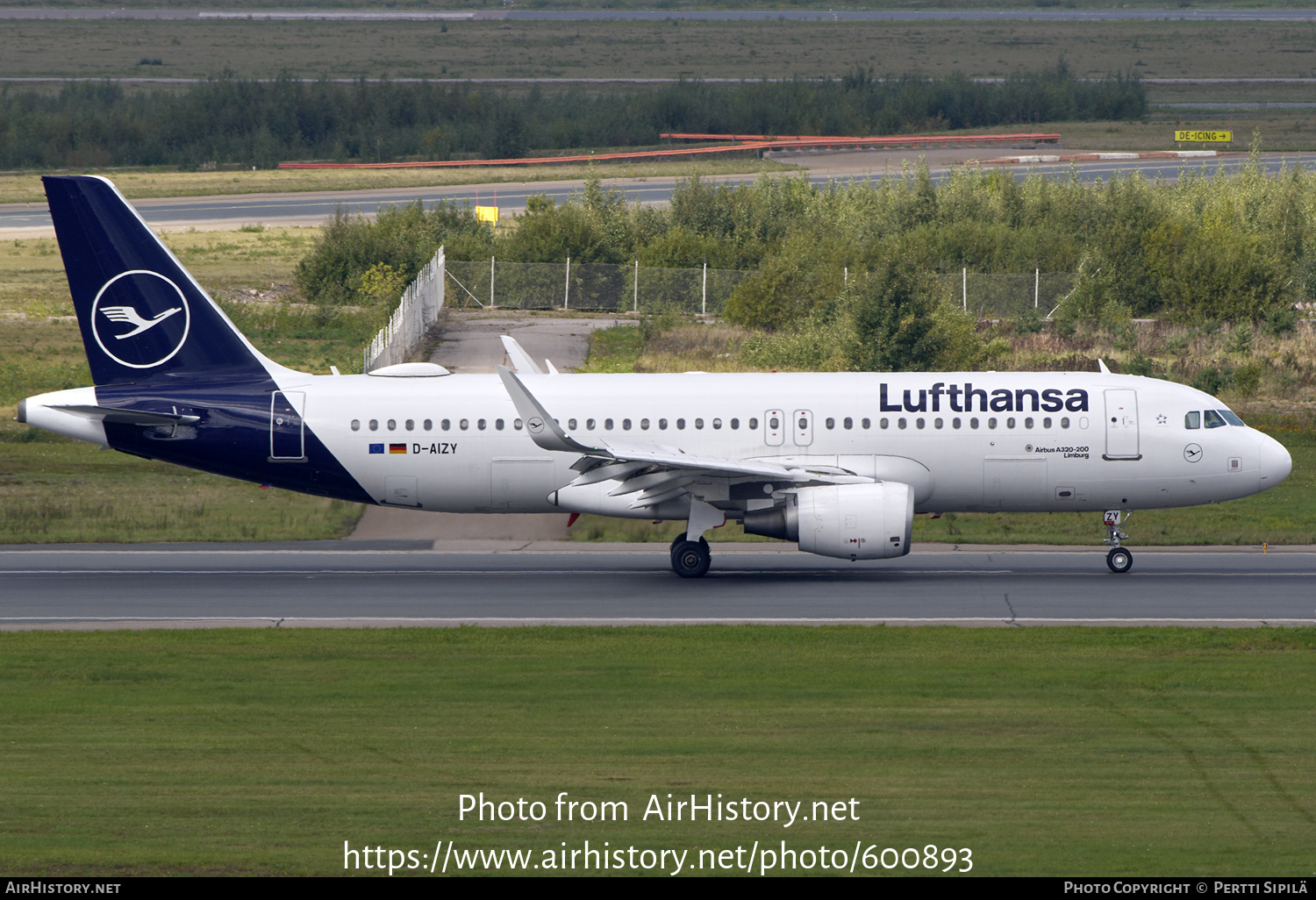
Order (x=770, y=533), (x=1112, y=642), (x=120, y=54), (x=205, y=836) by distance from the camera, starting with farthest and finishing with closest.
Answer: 1. (x=120, y=54)
2. (x=770, y=533)
3. (x=1112, y=642)
4. (x=205, y=836)

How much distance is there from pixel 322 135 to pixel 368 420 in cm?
10294

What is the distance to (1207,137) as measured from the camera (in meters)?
116

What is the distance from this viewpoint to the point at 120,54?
18612 centimetres

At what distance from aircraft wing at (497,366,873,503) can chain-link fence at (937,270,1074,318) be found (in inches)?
1421

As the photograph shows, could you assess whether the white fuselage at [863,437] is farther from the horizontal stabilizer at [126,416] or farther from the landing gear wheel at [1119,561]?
the horizontal stabilizer at [126,416]

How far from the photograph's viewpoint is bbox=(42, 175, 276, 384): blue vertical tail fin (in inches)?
1252

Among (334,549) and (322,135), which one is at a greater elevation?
(322,135)

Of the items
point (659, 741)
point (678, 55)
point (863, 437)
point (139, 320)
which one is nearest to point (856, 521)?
point (863, 437)

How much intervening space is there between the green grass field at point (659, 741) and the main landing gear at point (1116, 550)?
609cm

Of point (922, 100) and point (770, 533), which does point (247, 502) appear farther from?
point (922, 100)

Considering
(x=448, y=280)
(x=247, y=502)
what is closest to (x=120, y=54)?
(x=448, y=280)

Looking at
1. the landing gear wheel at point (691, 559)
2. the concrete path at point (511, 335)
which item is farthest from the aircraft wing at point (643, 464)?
the concrete path at point (511, 335)

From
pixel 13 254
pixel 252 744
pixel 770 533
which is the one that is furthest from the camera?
pixel 13 254

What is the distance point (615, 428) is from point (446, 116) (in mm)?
107873
